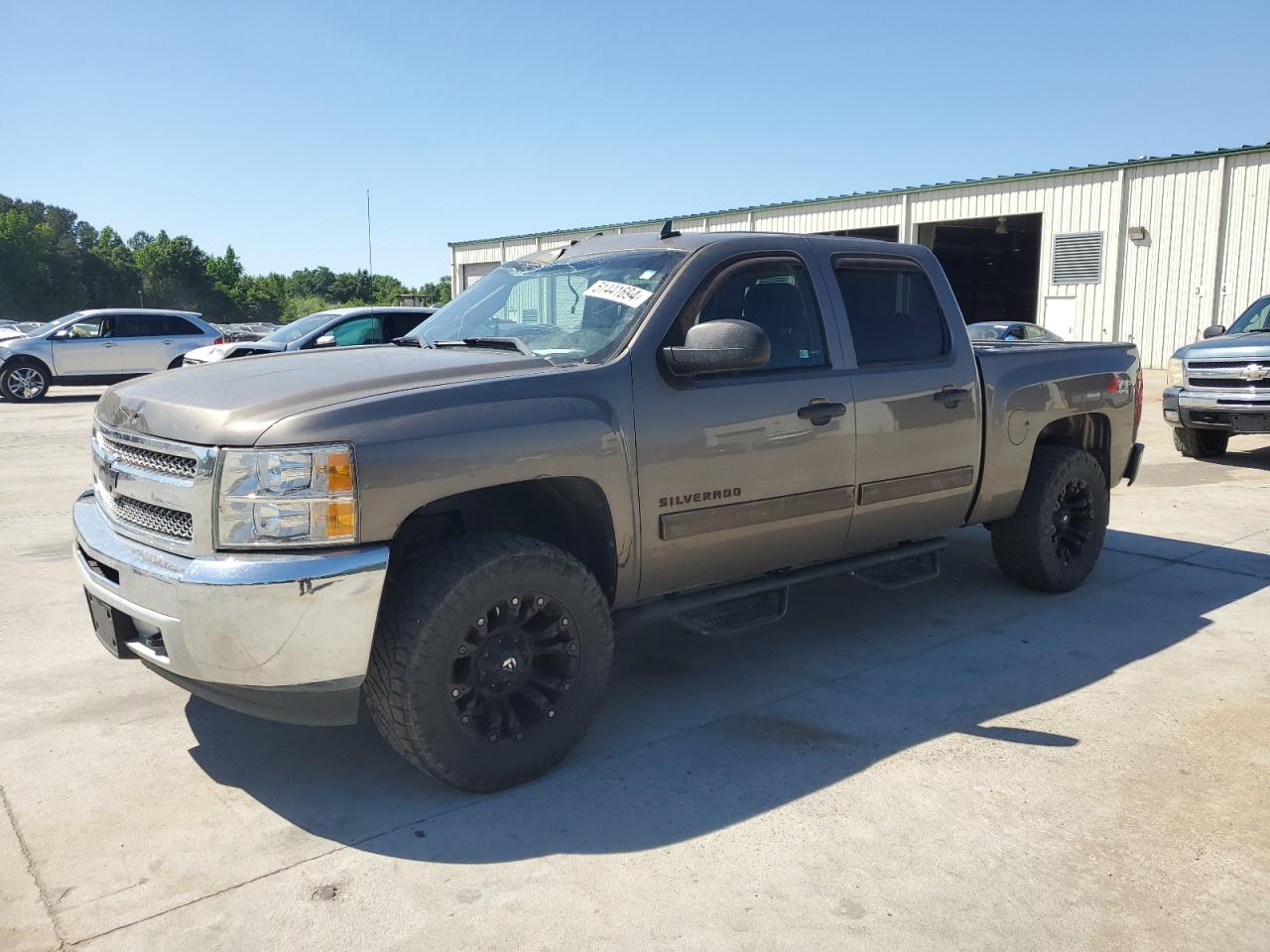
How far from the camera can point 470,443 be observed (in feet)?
10.6

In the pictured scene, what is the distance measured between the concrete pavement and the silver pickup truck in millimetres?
396

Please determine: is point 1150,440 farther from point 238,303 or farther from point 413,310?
point 238,303

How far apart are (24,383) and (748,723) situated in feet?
65.5

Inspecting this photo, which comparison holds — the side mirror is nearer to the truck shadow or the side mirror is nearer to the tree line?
the truck shadow

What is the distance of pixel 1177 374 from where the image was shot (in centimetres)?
1095

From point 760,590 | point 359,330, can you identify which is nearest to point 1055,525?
point 760,590

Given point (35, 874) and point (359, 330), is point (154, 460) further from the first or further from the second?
point (359, 330)

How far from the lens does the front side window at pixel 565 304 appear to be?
12.8 ft

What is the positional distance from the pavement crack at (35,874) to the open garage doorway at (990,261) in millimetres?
25122

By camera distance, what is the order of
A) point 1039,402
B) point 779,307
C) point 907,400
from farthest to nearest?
1. point 1039,402
2. point 907,400
3. point 779,307

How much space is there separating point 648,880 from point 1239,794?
2.12 meters

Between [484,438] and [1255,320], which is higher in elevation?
[1255,320]

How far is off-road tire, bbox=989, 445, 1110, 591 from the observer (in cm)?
547

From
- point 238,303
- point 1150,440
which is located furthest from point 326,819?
point 238,303
